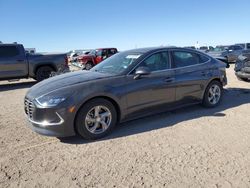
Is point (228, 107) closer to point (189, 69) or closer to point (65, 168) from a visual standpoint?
point (189, 69)

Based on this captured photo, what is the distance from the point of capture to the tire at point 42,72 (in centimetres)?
1246

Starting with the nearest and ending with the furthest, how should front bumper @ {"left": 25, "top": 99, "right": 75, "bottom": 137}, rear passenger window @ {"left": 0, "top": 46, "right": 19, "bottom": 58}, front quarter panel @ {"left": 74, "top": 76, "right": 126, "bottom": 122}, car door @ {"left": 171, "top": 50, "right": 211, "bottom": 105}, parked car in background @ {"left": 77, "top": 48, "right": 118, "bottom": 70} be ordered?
front bumper @ {"left": 25, "top": 99, "right": 75, "bottom": 137} < front quarter panel @ {"left": 74, "top": 76, "right": 126, "bottom": 122} < car door @ {"left": 171, "top": 50, "right": 211, "bottom": 105} < rear passenger window @ {"left": 0, "top": 46, "right": 19, "bottom": 58} < parked car in background @ {"left": 77, "top": 48, "right": 118, "bottom": 70}

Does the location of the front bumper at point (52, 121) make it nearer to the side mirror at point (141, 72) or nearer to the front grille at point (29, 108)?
the front grille at point (29, 108)

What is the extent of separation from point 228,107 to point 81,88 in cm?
397

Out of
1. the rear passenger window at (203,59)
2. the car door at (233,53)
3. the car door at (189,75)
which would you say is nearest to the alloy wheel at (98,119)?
the car door at (189,75)

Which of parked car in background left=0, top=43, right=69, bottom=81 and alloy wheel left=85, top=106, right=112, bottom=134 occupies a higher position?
parked car in background left=0, top=43, right=69, bottom=81

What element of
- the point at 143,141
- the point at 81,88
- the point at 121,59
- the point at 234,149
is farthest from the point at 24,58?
the point at 234,149

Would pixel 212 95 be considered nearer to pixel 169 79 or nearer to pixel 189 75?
pixel 189 75

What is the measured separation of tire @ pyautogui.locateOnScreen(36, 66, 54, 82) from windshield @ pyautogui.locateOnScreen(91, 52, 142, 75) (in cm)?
741

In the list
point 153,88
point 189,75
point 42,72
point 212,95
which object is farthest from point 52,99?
point 42,72

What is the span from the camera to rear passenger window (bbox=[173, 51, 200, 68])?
5777mm

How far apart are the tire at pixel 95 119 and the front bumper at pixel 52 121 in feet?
0.56

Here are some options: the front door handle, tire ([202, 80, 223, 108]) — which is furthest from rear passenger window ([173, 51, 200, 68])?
tire ([202, 80, 223, 108])

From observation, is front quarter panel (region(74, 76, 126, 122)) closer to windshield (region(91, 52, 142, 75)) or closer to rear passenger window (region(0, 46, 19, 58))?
windshield (region(91, 52, 142, 75))
